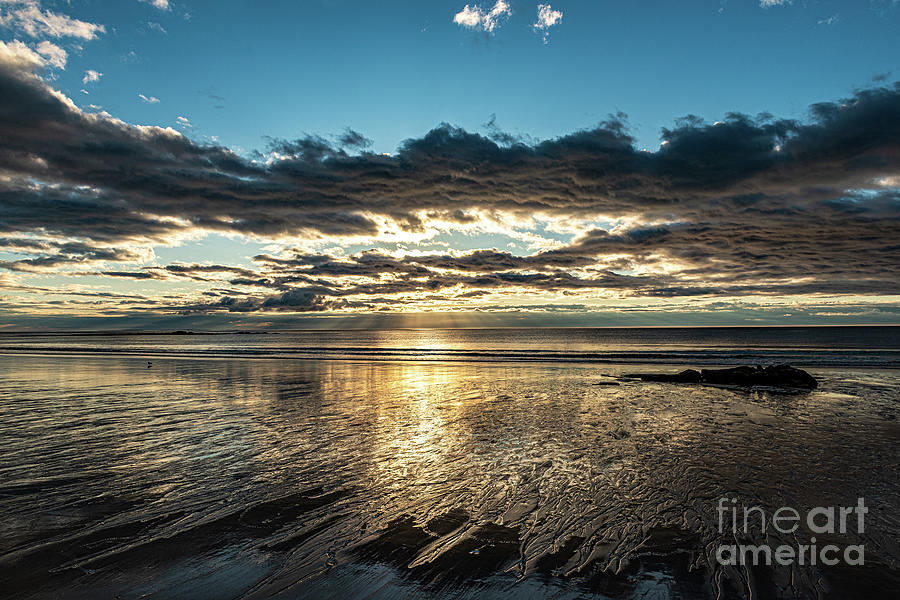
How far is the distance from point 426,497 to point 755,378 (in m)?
25.1

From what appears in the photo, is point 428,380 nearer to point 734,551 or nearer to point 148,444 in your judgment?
point 148,444

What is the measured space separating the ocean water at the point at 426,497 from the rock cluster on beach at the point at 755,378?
8.55 metres

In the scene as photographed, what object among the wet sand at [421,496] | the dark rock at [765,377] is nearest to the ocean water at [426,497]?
the wet sand at [421,496]


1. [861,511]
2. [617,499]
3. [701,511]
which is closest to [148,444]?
[617,499]

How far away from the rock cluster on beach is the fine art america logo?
1984 centimetres

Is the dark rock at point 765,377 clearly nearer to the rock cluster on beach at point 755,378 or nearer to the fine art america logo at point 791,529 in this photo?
the rock cluster on beach at point 755,378

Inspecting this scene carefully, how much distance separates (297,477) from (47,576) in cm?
395

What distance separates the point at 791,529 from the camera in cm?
632

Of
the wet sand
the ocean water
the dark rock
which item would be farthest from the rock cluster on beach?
the ocean water

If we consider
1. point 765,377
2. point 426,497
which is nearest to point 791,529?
point 426,497

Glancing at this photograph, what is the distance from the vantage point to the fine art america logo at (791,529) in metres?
5.44

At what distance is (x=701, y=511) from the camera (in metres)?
6.90

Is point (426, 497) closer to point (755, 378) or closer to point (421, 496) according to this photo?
point (421, 496)

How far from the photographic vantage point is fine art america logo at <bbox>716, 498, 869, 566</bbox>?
5.44 meters
